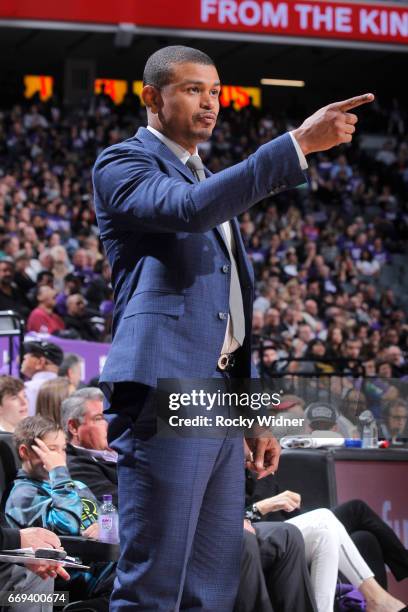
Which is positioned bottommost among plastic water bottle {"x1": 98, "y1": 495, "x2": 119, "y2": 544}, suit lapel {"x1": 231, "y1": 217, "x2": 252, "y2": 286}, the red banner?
plastic water bottle {"x1": 98, "y1": 495, "x2": 119, "y2": 544}

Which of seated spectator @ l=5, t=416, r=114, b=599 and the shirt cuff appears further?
seated spectator @ l=5, t=416, r=114, b=599

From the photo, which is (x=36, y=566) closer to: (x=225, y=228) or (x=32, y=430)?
(x=32, y=430)

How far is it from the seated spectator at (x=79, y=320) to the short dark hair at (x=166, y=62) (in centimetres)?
838

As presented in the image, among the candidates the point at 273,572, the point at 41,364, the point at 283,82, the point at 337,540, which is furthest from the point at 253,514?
the point at 283,82

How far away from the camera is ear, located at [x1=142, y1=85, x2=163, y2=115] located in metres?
2.54

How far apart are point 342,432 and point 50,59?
21.6 m

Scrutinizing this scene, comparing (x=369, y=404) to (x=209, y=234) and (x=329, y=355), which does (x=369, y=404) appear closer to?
(x=209, y=234)

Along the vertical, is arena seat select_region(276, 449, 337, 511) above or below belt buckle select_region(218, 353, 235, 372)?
below

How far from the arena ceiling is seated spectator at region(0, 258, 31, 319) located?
10.9m

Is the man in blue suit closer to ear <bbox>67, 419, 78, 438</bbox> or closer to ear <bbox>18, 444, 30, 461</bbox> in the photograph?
ear <bbox>18, 444, 30, 461</bbox>

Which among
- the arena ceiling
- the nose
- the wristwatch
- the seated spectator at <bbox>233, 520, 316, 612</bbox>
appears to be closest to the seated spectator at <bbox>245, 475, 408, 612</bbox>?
the wristwatch

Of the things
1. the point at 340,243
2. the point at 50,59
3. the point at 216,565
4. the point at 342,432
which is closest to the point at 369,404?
the point at 342,432

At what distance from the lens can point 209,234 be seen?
7.99 ft

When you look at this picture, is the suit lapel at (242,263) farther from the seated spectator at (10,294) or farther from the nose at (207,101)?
the seated spectator at (10,294)
